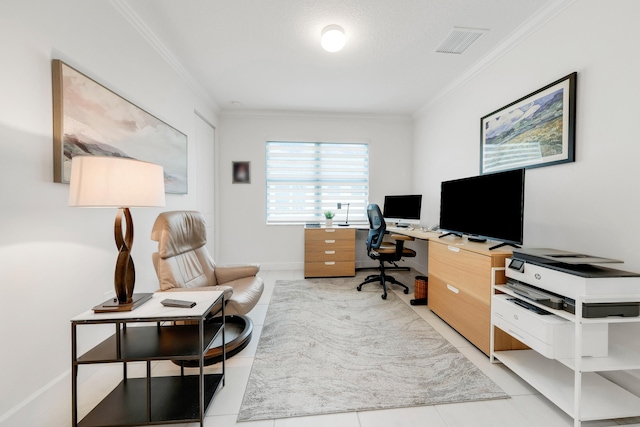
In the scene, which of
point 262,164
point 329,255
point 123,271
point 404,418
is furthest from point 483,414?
point 262,164

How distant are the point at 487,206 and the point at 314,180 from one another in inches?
110

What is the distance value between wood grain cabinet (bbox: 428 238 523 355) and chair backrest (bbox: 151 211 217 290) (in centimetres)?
210

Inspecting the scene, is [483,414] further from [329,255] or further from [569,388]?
[329,255]

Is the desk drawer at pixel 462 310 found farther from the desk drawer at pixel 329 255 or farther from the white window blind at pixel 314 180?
the white window blind at pixel 314 180

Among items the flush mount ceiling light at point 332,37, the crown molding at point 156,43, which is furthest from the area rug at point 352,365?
the crown molding at point 156,43

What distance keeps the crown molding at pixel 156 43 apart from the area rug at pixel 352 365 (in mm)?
2722

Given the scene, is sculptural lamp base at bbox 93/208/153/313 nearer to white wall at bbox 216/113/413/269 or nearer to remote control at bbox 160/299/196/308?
remote control at bbox 160/299/196/308

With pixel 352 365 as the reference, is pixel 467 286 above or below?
above

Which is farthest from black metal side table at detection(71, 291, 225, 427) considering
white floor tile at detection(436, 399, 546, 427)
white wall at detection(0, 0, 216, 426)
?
white floor tile at detection(436, 399, 546, 427)

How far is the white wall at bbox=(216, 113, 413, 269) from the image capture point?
425 cm

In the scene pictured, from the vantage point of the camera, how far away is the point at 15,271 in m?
1.19

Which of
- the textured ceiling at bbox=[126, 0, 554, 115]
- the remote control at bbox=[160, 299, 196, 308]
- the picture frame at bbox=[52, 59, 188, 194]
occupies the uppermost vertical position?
the textured ceiling at bbox=[126, 0, 554, 115]

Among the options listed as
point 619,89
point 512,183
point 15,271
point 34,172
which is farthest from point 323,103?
point 15,271

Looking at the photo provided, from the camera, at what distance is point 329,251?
384cm
